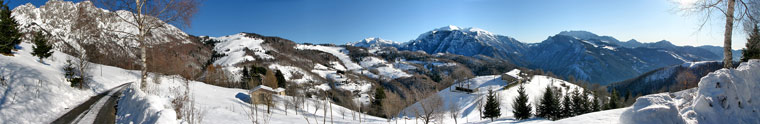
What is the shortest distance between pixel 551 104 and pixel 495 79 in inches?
2322

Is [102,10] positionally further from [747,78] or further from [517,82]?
[517,82]

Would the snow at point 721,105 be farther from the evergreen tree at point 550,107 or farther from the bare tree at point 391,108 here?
the evergreen tree at point 550,107

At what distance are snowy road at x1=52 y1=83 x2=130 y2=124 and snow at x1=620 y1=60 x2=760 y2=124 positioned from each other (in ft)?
50.6

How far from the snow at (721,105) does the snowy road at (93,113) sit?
608 inches

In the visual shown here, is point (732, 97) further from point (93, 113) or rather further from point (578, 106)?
point (578, 106)


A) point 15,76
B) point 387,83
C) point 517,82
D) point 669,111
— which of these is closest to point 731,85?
point 669,111

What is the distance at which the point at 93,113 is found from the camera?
33.9ft

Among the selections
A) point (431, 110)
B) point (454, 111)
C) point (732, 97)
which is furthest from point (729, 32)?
point (454, 111)

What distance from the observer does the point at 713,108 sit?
22.5 feet

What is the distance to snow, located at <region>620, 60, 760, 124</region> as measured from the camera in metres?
6.73

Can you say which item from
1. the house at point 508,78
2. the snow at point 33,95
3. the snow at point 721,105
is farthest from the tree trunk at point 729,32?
the house at point 508,78

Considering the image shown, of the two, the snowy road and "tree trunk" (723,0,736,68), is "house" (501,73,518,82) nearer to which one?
"tree trunk" (723,0,736,68)

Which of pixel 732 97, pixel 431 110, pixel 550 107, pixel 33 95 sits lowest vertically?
pixel 550 107

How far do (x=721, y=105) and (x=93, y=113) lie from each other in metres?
18.4
